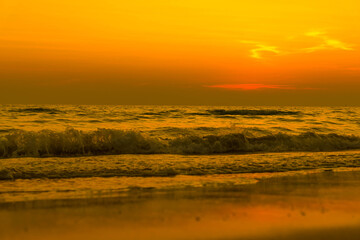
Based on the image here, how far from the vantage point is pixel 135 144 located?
15.6m

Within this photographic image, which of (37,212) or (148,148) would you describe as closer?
(37,212)

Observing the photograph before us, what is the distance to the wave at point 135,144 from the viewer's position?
14.3m

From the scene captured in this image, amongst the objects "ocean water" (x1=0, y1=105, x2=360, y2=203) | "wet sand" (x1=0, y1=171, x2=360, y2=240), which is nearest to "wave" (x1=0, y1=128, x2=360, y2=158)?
"ocean water" (x1=0, y1=105, x2=360, y2=203)

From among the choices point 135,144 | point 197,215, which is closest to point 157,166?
point 135,144

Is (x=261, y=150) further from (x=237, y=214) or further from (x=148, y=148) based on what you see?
(x=237, y=214)

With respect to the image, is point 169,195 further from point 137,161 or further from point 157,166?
point 137,161

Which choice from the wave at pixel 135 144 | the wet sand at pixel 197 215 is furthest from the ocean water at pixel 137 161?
the wet sand at pixel 197 215

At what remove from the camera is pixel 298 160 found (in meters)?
12.5

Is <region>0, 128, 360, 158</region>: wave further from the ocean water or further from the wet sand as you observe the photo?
the wet sand

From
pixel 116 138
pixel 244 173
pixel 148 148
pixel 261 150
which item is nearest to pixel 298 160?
pixel 244 173

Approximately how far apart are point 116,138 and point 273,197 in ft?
31.2

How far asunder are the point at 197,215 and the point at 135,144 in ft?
32.5

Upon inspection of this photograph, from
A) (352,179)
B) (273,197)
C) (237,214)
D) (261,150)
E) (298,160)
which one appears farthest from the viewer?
(261,150)

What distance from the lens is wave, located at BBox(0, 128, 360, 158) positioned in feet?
46.8
